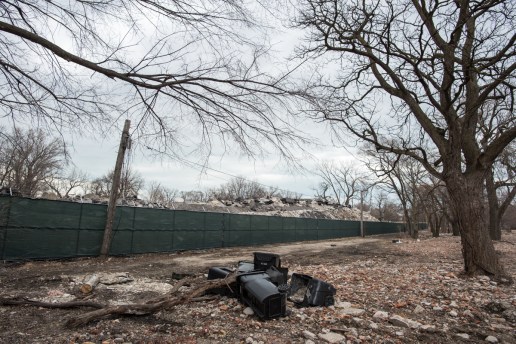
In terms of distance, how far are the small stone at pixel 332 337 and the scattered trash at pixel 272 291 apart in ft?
2.25

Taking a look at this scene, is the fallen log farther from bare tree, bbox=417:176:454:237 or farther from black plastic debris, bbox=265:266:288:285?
bare tree, bbox=417:176:454:237

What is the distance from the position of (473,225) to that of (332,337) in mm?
5378

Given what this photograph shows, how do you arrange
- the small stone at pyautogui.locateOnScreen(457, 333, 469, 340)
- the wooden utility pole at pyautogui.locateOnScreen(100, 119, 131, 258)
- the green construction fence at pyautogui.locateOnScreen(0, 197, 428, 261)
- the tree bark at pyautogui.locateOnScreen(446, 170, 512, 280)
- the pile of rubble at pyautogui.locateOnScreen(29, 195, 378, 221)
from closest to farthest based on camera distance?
the small stone at pyautogui.locateOnScreen(457, 333, 469, 340) < the tree bark at pyautogui.locateOnScreen(446, 170, 512, 280) < the green construction fence at pyautogui.locateOnScreen(0, 197, 428, 261) < the wooden utility pole at pyautogui.locateOnScreen(100, 119, 131, 258) < the pile of rubble at pyautogui.locateOnScreen(29, 195, 378, 221)

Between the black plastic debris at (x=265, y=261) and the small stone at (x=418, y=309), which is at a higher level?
the black plastic debris at (x=265, y=261)

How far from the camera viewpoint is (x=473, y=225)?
7.15 meters

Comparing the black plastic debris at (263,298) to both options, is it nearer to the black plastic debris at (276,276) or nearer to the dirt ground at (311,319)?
the dirt ground at (311,319)

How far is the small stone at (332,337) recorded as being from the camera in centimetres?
346

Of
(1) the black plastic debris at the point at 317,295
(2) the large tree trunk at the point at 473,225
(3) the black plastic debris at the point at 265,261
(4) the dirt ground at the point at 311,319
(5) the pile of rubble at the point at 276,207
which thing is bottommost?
(4) the dirt ground at the point at 311,319

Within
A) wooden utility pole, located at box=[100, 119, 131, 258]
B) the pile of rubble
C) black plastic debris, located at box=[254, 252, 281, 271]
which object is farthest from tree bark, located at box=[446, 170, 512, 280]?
the pile of rubble

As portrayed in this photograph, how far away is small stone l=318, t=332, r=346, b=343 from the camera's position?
136 inches

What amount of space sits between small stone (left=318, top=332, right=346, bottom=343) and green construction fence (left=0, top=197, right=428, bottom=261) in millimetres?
10839

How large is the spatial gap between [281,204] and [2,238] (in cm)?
3852

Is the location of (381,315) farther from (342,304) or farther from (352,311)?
(342,304)

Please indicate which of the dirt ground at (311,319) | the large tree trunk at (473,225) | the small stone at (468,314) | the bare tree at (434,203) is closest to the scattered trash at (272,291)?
the dirt ground at (311,319)
